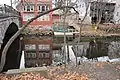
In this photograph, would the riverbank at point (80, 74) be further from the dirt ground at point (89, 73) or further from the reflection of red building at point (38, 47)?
the reflection of red building at point (38, 47)

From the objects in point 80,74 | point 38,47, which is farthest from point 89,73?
point 38,47

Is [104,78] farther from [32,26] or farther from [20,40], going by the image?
[32,26]

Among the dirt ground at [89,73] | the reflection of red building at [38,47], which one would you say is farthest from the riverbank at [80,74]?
the reflection of red building at [38,47]

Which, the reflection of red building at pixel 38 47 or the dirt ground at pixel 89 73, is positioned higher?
the dirt ground at pixel 89 73

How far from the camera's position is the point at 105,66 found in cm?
1169

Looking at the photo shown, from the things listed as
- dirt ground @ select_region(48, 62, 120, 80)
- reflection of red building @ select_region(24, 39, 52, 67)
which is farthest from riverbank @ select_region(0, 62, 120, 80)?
reflection of red building @ select_region(24, 39, 52, 67)

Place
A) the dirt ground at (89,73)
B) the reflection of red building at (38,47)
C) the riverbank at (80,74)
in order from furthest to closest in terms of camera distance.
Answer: the reflection of red building at (38,47) < the dirt ground at (89,73) < the riverbank at (80,74)

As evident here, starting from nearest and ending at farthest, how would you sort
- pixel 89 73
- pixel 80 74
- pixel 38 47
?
pixel 80 74
pixel 89 73
pixel 38 47

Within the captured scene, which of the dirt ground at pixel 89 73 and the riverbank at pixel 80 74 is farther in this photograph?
the dirt ground at pixel 89 73

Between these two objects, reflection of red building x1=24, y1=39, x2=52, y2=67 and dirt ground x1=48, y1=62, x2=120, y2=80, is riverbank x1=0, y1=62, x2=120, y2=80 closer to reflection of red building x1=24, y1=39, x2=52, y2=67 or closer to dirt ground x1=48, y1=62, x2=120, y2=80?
dirt ground x1=48, y1=62, x2=120, y2=80

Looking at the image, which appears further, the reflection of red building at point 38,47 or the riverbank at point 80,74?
the reflection of red building at point 38,47

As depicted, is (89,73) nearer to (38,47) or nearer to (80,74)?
(80,74)

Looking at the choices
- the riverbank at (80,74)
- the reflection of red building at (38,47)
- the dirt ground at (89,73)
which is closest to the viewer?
the riverbank at (80,74)

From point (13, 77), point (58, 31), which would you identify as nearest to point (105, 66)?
point (13, 77)
